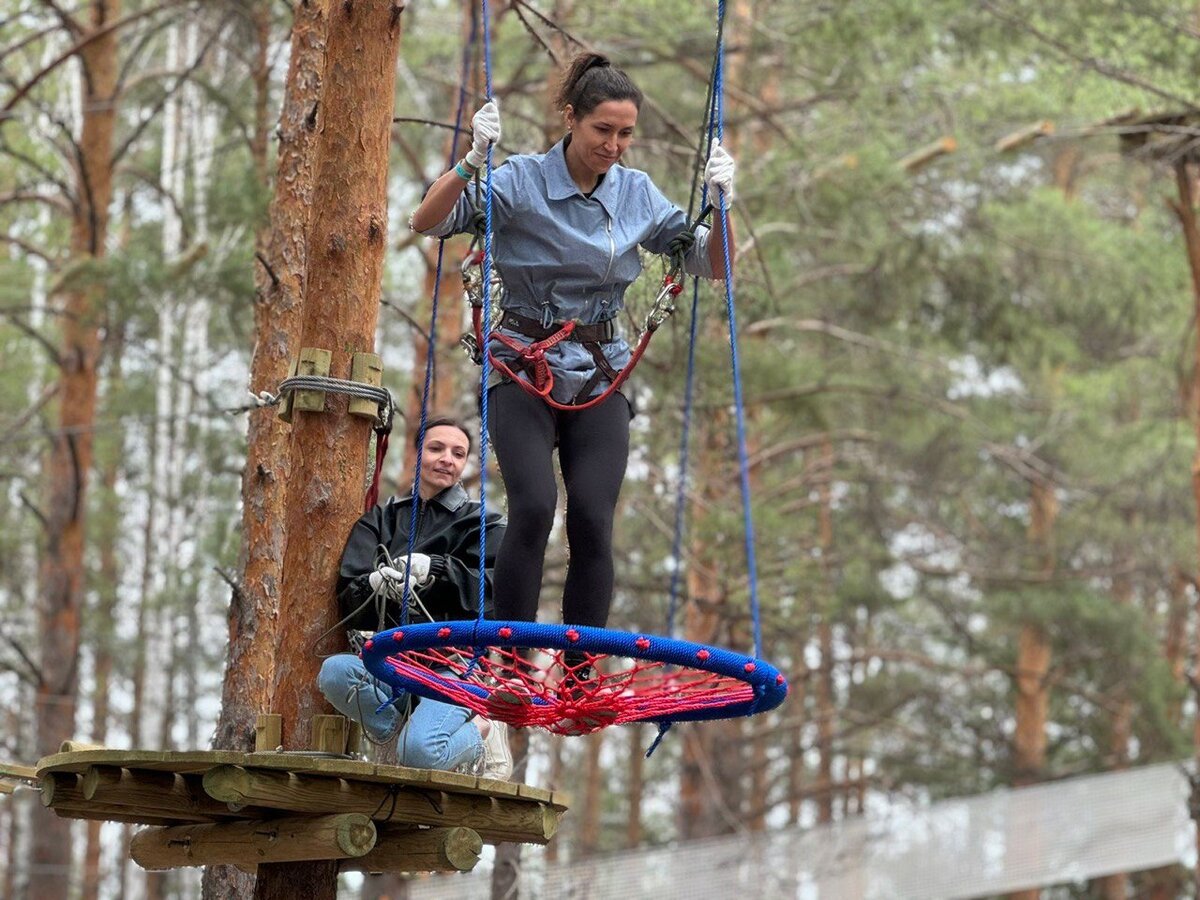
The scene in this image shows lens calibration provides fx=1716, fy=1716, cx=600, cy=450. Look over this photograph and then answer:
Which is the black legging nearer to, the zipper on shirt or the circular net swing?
the circular net swing

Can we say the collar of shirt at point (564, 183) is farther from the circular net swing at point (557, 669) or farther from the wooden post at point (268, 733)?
the wooden post at point (268, 733)

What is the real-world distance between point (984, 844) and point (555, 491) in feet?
41.8

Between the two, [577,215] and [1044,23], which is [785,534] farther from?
[577,215]

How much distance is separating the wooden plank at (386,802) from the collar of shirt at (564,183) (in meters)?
1.65

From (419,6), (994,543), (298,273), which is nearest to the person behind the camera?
(298,273)

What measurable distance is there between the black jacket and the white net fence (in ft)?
34.5

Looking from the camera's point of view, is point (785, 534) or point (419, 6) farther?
point (419, 6)

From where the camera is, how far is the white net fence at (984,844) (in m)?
15.6

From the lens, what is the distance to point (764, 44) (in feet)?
44.0

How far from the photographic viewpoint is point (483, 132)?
4.30 m

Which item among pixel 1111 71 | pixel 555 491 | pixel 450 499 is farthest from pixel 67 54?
pixel 555 491

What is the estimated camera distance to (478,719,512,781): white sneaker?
5.11 m

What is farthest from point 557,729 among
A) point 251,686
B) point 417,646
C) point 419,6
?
point 419,6

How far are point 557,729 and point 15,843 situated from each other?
66.1 feet
